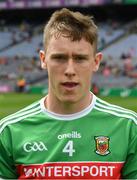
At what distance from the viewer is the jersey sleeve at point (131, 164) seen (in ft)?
10.4

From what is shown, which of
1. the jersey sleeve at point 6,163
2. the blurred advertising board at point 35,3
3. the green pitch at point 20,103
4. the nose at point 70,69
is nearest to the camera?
the nose at point 70,69

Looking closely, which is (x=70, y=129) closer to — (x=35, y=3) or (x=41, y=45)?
(x=41, y=45)

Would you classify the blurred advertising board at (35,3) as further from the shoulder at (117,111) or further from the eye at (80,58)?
the eye at (80,58)

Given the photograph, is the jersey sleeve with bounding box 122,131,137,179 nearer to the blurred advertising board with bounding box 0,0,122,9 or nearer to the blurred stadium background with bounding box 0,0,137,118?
the blurred stadium background with bounding box 0,0,137,118

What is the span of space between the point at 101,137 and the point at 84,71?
0.40 m

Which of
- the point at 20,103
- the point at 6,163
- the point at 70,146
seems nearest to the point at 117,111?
the point at 70,146

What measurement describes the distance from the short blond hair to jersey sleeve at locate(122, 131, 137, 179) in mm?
598

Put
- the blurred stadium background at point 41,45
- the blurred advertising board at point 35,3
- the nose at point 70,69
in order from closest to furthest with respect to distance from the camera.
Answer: the nose at point 70,69 < the blurred stadium background at point 41,45 < the blurred advertising board at point 35,3

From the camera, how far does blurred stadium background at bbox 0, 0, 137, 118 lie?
1526 inches

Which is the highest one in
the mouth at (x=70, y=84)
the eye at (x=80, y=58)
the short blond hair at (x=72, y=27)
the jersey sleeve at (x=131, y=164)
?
the short blond hair at (x=72, y=27)

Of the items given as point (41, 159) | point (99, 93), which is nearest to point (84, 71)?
point (41, 159)

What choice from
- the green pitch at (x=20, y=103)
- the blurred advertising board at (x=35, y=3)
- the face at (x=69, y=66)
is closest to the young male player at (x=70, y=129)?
the face at (x=69, y=66)

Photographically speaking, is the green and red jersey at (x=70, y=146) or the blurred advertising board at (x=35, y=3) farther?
the blurred advertising board at (x=35, y=3)

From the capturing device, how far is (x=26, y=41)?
166ft
